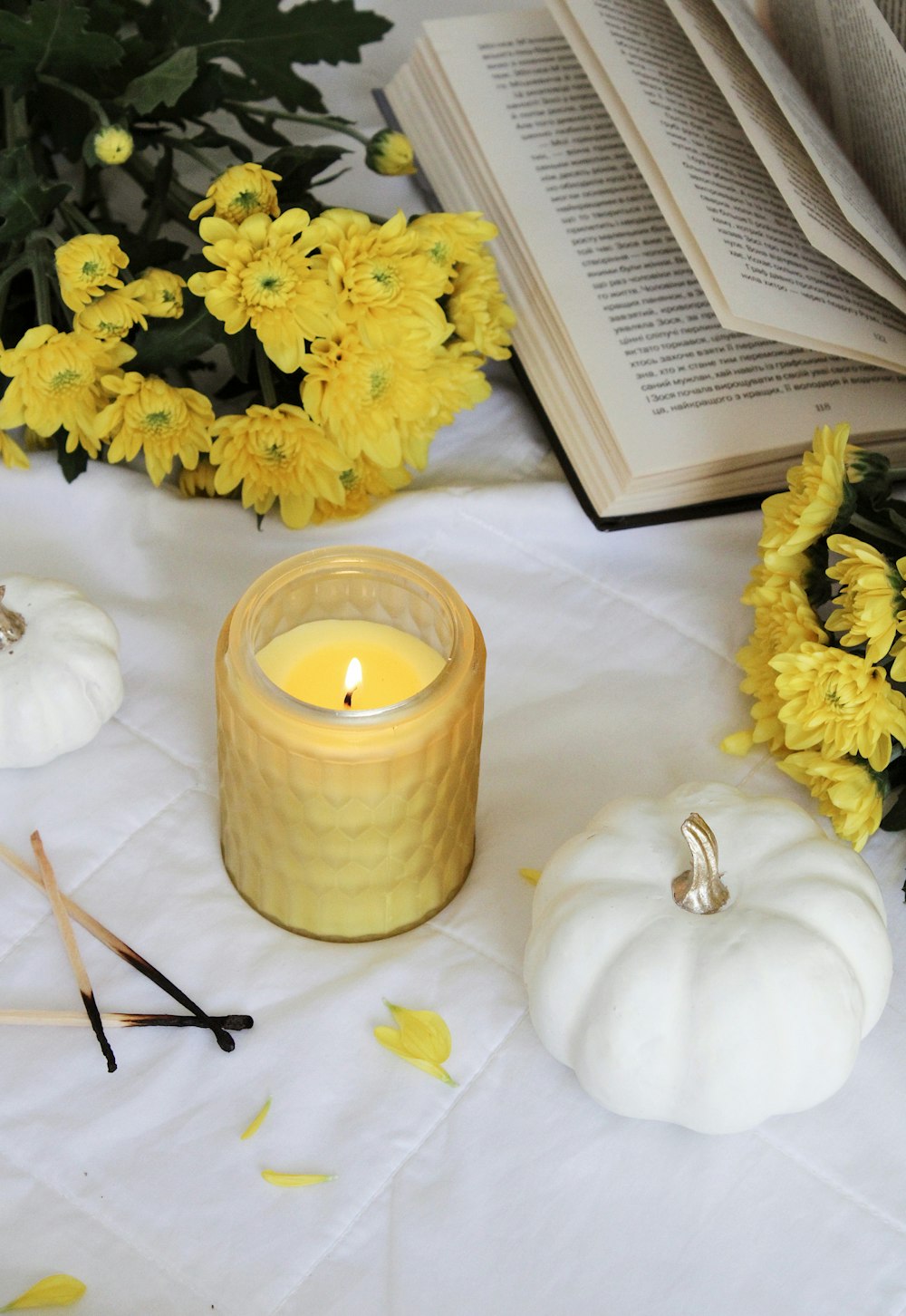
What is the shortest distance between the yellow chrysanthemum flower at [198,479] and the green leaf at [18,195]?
5.7 inches

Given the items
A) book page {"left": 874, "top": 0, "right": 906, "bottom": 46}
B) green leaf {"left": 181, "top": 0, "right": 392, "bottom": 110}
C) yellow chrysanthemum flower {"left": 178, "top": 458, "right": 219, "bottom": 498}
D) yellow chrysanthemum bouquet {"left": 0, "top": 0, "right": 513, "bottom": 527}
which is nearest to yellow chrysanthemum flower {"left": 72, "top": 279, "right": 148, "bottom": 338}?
yellow chrysanthemum bouquet {"left": 0, "top": 0, "right": 513, "bottom": 527}

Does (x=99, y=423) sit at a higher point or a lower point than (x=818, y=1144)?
higher

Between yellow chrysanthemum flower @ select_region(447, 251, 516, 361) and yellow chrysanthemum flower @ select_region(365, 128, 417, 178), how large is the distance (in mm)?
73

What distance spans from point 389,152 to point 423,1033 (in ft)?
1.50

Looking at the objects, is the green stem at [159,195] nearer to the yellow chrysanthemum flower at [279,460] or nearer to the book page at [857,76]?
the yellow chrysanthemum flower at [279,460]

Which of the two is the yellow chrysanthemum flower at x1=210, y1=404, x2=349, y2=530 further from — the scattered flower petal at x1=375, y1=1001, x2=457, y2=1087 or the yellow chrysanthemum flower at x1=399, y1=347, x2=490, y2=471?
the scattered flower petal at x1=375, y1=1001, x2=457, y2=1087

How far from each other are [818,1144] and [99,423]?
46 centimetres

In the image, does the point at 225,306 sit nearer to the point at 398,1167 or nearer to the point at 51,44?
the point at 51,44

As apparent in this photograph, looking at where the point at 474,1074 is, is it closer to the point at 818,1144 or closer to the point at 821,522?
the point at 818,1144

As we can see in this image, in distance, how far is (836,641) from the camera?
60 centimetres

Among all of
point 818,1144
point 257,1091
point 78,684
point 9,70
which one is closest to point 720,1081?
point 818,1144

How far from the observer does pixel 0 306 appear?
667 millimetres

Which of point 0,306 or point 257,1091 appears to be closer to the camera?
point 257,1091

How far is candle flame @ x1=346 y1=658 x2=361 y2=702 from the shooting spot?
20.3 inches
